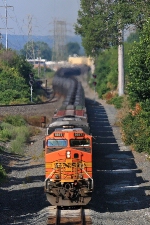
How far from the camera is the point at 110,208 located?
1720 cm

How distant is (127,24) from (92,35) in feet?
56.1

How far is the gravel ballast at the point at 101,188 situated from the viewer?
634 inches

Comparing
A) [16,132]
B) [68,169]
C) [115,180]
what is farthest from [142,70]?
[16,132]

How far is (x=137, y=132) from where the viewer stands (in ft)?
95.2

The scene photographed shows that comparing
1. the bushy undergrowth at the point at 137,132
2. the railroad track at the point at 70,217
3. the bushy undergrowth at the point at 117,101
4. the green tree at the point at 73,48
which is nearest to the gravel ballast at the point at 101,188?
the railroad track at the point at 70,217

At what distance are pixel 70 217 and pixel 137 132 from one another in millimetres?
13664

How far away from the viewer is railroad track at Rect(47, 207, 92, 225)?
1518 cm

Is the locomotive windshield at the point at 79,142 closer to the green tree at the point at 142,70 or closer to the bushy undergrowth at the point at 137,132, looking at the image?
the bushy undergrowth at the point at 137,132

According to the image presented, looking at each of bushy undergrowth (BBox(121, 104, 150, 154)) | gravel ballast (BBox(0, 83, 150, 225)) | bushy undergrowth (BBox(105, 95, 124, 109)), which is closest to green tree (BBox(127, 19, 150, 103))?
bushy undergrowth (BBox(121, 104, 150, 154))

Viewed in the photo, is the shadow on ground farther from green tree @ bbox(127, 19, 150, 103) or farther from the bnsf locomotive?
green tree @ bbox(127, 19, 150, 103)

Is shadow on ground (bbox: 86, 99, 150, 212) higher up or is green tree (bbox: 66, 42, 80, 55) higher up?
green tree (bbox: 66, 42, 80, 55)

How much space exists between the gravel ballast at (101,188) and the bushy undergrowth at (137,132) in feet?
1.39

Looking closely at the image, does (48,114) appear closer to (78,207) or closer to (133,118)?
(133,118)

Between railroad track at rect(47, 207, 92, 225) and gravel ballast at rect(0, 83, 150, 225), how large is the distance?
23 centimetres
